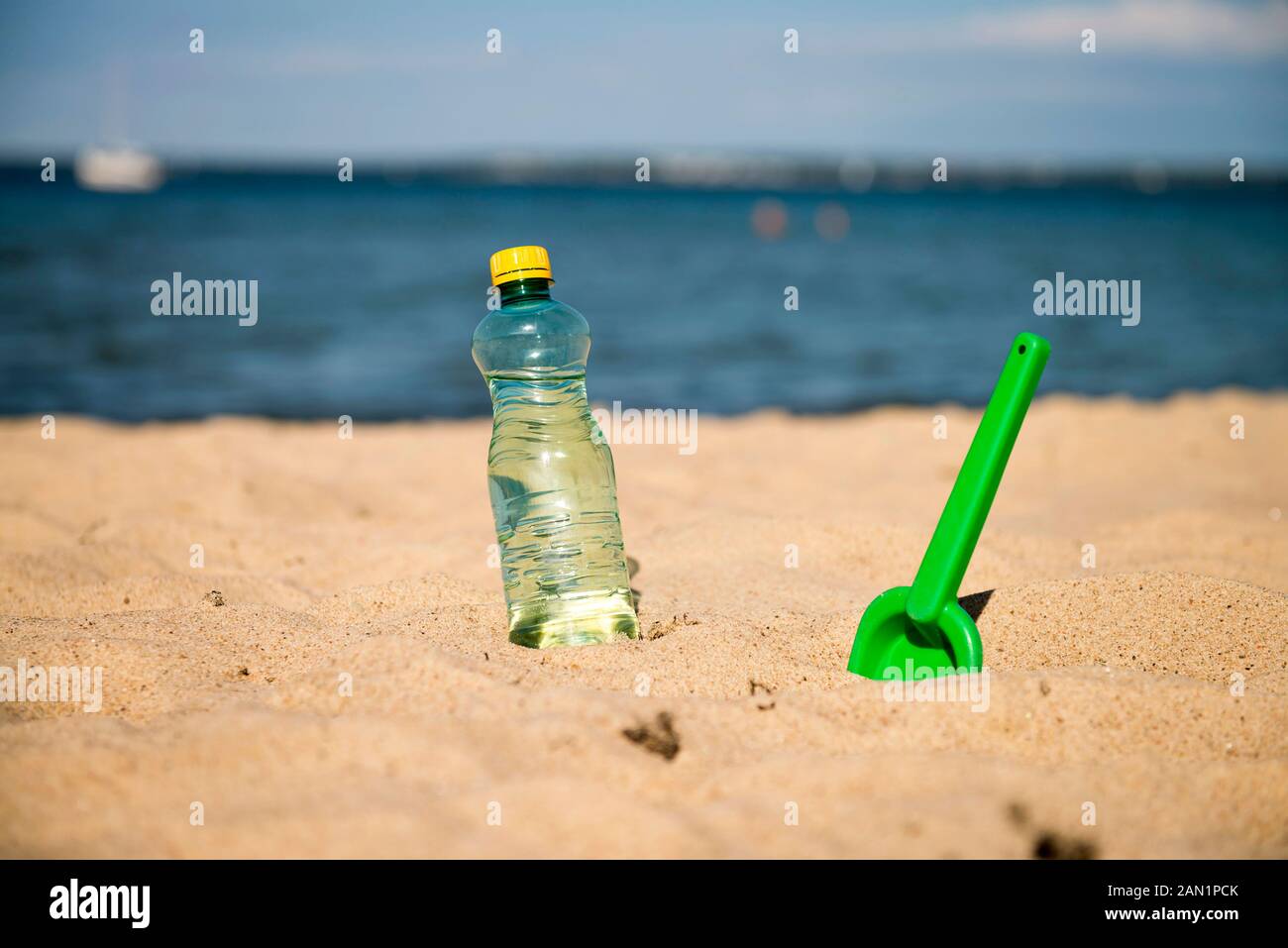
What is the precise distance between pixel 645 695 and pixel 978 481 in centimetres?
92

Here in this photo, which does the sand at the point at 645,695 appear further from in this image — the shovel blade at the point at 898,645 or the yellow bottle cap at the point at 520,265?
the yellow bottle cap at the point at 520,265

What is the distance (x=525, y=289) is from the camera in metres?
2.73

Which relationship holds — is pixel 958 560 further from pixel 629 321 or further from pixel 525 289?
pixel 629 321

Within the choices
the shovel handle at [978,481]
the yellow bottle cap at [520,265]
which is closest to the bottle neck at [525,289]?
the yellow bottle cap at [520,265]

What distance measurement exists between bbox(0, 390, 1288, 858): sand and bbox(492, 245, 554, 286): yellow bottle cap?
924mm

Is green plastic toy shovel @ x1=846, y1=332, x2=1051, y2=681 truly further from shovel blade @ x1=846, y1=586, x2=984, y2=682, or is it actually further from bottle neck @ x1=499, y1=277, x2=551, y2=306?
bottle neck @ x1=499, y1=277, x2=551, y2=306

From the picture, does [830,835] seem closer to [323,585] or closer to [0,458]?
[323,585]

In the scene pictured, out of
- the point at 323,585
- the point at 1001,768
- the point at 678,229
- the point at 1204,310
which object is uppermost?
the point at 678,229

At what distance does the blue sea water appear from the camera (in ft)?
30.9

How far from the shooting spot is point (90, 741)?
2117 millimetres

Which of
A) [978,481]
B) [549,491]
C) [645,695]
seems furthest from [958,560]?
[549,491]

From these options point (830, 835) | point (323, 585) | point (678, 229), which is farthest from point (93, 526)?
point (678, 229)
